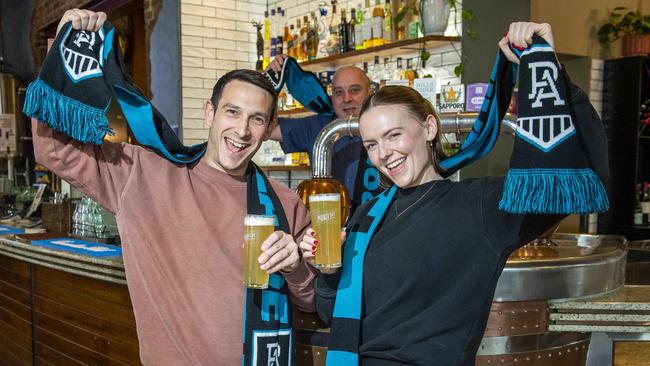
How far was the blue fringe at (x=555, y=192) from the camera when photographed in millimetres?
1395

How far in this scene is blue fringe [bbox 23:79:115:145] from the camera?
5.65 feet

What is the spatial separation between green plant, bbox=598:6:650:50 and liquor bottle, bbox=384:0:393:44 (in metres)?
2.40

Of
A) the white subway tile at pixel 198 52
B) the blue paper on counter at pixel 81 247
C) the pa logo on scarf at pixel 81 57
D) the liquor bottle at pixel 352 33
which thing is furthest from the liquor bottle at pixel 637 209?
the pa logo on scarf at pixel 81 57

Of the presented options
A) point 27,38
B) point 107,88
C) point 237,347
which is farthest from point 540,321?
point 27,38

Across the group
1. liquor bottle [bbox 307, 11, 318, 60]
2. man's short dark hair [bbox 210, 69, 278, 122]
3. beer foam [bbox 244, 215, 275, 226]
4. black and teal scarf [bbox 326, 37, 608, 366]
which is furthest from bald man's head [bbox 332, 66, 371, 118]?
black and teal scarf [bbox 326, 37, 608, 366]

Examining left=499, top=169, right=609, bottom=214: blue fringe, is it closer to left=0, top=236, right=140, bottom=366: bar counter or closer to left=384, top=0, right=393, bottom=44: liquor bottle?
left=0, top=236, right=140, bottom=366: bar counter

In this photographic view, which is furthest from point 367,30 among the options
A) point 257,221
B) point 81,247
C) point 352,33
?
Result: point 257,221

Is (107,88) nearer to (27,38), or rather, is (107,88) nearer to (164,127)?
(164,127)

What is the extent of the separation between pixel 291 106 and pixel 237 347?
380 centimetres

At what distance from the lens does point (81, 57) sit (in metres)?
1.77

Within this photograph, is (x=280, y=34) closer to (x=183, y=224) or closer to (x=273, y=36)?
(x=273, y=36)

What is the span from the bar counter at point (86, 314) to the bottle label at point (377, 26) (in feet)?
8.39

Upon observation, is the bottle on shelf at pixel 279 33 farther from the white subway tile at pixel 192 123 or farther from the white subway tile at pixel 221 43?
the white subway tile at pixel 192 123

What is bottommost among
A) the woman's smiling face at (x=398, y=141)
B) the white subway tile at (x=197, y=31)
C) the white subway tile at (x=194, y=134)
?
the woman's smiling face at (x=398, y=141)
